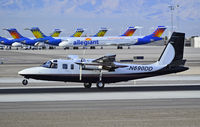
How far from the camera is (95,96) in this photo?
2864 cm

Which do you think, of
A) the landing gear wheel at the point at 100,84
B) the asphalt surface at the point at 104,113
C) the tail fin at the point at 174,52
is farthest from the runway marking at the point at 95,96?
the tail fin at the point at 174,52

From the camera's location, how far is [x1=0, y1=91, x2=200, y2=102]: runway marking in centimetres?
2694

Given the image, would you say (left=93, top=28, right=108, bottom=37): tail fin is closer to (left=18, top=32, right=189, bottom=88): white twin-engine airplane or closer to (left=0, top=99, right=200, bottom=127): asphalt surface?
(left=18, top=32, right=189, bottom=88): white twin-engine airplane

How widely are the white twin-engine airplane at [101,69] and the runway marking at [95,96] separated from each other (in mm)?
3111

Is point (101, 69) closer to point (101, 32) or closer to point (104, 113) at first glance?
point (104, 113)

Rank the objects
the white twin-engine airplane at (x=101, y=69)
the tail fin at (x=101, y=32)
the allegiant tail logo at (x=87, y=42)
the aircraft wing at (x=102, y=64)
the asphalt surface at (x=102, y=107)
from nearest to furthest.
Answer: the asphalt surface at (x=102, y=107) < the white twin-engine airplane at (x=101, y=69) < the aircraft wing at (x=102, y=64) < the allegiant tail logo at (x=87, y=42) < the tail fin at (x=101, y=32)

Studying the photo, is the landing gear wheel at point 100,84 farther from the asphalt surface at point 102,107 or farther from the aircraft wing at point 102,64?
the aircraft wing at point 102,64

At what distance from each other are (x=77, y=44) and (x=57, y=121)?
138410 millimetres

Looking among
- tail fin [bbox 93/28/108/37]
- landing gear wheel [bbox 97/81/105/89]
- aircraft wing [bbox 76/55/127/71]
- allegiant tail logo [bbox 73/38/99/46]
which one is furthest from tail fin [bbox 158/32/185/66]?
tail fin [bbox 93/28/108/37]

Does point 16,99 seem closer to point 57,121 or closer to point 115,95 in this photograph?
point 115,95

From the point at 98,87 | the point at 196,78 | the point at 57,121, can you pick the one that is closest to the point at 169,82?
the point at 196,78

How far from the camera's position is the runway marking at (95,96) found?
26938 mm

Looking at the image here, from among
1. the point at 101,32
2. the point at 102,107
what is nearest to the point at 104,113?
the point at 102,107

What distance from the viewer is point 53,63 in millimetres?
32812
